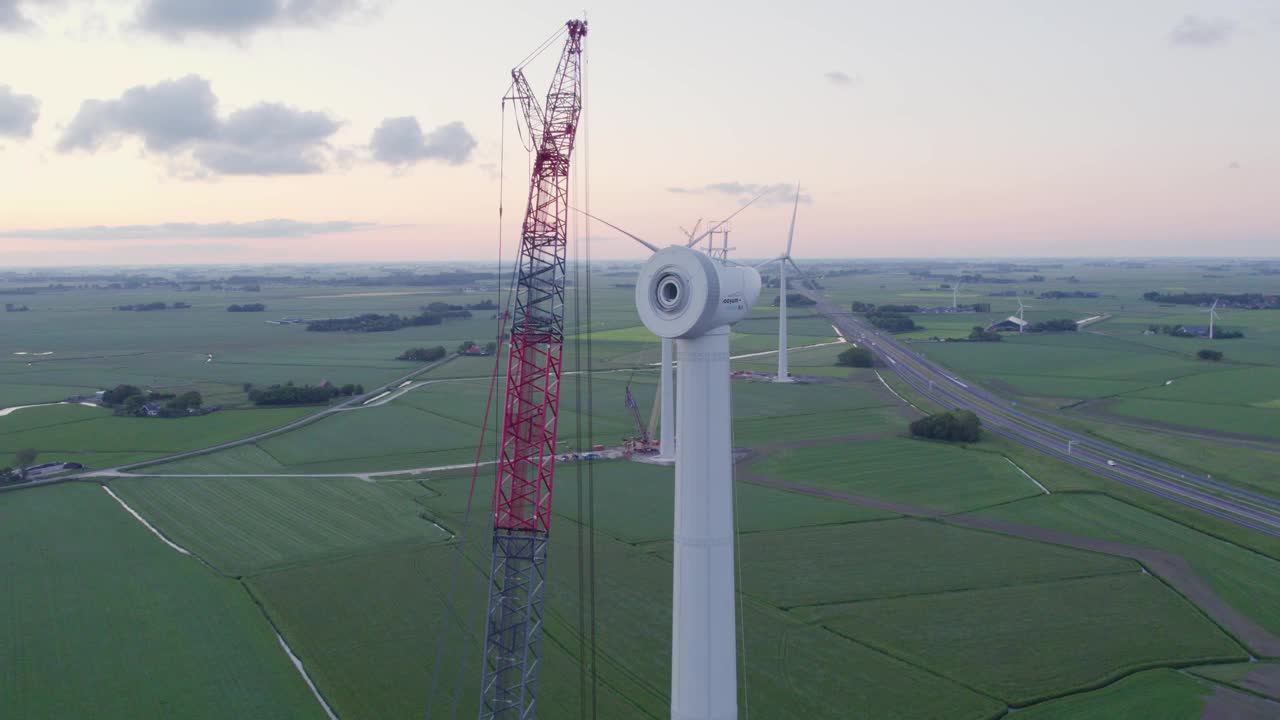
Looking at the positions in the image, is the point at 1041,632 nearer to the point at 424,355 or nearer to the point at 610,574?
the point at 610,574

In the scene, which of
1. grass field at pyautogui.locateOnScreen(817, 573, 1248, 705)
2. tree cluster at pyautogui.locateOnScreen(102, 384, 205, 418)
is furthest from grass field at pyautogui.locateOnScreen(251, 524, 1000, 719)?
tree cluster at pyautogui.locateOnScreen(102, 384, 205, 418)

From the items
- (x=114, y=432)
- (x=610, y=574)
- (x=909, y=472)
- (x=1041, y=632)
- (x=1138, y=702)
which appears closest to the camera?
(x=1138, y=702)

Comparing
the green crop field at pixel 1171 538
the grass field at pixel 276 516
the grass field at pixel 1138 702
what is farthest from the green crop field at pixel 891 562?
the grass field at pixel 276 516

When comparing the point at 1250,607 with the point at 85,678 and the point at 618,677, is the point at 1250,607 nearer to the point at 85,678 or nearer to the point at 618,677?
the point at 618,677

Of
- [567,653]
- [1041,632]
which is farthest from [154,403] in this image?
[1041,632]

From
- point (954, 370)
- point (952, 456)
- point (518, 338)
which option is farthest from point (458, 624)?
point (954, 370)

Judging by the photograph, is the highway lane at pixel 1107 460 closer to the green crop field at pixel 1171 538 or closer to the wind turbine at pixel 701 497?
the green crop field at pixel 1171 538
